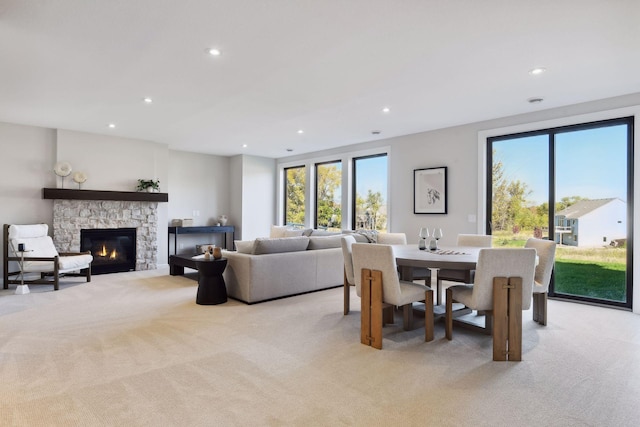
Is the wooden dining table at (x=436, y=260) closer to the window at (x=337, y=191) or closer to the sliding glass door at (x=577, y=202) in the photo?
the sliding glass door at (x=577, y=202)

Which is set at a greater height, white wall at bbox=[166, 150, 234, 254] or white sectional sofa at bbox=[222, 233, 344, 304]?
white wall at bbox=[166, 150, 234, 254]

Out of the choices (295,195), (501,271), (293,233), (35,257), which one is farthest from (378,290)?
(295,195)

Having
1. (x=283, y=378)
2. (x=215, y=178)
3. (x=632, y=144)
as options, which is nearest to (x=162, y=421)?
(x=283, y=378)

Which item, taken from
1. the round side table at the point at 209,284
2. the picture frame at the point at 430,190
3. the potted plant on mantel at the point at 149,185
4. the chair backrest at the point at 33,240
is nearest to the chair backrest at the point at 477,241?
the picture frame at the point at 430,190

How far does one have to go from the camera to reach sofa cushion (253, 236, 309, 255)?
4820 mm

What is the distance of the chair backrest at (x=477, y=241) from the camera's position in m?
4.78

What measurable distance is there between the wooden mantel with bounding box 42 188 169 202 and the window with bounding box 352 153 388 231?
12.9ft

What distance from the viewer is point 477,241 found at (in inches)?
190

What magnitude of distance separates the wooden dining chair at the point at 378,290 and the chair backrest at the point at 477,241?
5.70 feet

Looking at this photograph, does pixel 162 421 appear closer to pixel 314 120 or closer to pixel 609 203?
pixel 314 120

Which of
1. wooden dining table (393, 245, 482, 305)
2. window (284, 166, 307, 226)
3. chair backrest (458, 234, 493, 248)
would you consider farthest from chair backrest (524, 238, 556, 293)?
window (284, 166, 307, 226)

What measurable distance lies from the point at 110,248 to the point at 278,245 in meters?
4.12

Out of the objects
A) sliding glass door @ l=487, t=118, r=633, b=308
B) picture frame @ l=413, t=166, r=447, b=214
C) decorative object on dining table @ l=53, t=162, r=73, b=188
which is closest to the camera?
sliding glass door @ l=487, t=118, r=633, b=308

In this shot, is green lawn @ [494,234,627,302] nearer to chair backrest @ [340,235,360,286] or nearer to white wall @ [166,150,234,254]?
chair backrest @ [340,235,360,286]
